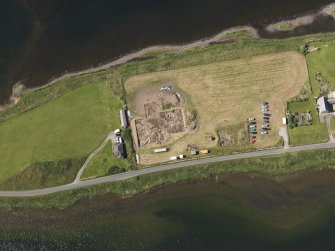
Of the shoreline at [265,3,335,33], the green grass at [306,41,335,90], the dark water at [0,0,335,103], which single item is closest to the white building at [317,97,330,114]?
the green grass at [306,41,335,90]

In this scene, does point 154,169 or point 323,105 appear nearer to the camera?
point 323,105

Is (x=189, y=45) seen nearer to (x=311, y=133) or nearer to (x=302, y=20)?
(x=302, y=20)

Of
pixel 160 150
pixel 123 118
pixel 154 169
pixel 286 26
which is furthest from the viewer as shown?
pixel 286 26

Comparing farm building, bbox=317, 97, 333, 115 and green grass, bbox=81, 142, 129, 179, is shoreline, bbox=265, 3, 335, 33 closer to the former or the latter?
farm building, bbox=317, 97, 333, 115

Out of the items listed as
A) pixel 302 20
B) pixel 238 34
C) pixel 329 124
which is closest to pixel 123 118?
pixel 238 34

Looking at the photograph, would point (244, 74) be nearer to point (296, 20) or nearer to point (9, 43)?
point (296, 20)
